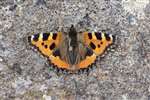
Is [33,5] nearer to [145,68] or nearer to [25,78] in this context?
[25,78]

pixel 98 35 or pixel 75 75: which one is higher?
pixel 98 35

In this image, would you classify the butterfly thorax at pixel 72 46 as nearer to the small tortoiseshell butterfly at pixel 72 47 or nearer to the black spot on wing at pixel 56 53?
the small tortoiseshell butterfly at pixel 72 47

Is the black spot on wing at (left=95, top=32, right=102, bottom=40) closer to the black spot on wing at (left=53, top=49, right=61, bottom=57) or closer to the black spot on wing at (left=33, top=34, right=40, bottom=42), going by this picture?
the black spot on wing at (left=53, top=49, right=61, bottom=57)

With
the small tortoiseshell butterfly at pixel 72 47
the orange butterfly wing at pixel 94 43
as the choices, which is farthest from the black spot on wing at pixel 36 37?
the orange butterfly wing at pixel 94 43

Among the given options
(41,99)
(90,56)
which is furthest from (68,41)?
(41,99)

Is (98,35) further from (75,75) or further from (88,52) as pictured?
(75,75)

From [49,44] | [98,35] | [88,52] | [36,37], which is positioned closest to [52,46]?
[49,44]
